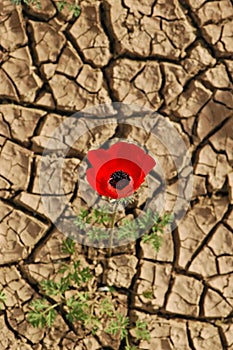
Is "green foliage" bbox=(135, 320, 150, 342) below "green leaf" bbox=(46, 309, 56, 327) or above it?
above

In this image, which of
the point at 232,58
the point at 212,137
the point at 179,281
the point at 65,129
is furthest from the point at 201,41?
the point at 179,281

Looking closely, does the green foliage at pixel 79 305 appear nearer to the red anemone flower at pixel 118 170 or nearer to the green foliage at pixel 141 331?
the green foliage at pixel 141 331

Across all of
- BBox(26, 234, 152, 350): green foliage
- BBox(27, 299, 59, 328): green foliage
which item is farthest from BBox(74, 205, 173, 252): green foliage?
BBox(27, 299, 59, 328): green foliage

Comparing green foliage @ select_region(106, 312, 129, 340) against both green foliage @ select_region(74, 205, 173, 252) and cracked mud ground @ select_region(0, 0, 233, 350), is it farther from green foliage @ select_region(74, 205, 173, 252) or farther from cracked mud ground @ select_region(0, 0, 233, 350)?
green foliage @ select_region(74, 205, 173, 252)

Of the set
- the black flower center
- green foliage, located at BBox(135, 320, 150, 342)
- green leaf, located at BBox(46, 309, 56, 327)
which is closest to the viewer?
the black flower center

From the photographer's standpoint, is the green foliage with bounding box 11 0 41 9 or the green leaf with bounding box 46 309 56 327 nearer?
the green leaf with bounding box 46 309 56 327

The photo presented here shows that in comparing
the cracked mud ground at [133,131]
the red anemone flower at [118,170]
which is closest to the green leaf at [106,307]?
the cracked mud ground at [133,131]

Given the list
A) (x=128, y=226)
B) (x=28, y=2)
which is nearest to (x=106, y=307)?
(x=128, y=226)
